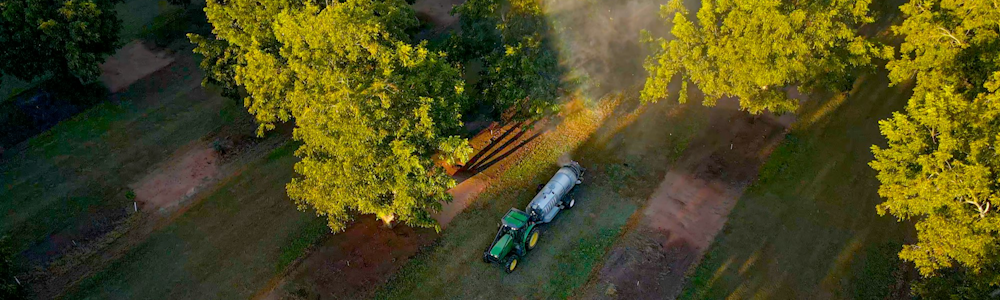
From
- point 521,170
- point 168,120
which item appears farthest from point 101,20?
point 521,170

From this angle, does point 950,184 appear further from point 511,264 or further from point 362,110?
point 362,110

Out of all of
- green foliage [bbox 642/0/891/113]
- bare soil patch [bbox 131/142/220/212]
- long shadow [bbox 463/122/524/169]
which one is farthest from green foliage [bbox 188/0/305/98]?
green foliage [bbox 642/0/891/113]

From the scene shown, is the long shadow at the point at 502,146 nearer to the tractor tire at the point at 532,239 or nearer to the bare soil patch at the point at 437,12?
the tractor tire at the point at 532,239

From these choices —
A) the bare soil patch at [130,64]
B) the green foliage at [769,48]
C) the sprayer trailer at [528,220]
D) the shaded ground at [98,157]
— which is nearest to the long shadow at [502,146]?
the sprayer trailer at [528,220]

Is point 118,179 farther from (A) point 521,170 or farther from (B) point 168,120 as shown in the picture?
(A) point 521,170

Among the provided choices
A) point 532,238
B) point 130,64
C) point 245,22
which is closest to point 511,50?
point 532,238

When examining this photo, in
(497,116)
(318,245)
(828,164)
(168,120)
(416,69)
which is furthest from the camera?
(168,120)

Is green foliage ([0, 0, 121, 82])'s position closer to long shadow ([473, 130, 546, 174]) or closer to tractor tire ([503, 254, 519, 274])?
long shadow ([473, 130, 546, 174])
